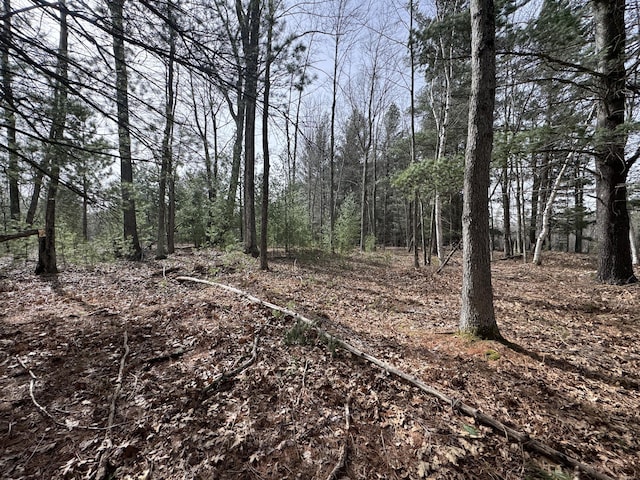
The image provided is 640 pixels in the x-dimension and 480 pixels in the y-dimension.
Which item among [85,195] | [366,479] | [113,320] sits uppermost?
[85,195]

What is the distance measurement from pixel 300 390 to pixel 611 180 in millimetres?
7819

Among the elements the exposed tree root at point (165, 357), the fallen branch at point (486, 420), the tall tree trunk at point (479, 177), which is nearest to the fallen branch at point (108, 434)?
the exposed tree root at point (165, 357)

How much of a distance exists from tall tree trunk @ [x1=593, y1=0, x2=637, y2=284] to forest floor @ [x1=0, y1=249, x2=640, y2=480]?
1.00 meters

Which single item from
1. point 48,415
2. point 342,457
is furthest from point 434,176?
point 48,415

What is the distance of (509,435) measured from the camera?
2029 mm

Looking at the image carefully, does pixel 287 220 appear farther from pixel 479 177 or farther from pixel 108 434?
pixel 108 434

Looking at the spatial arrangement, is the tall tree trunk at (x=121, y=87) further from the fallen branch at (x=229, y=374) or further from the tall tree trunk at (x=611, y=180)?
the tall tree trunk at (x=611, y=180)

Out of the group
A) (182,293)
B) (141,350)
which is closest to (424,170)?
(182,293)

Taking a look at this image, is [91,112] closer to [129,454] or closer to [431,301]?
[129,454]

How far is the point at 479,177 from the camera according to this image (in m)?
3.38

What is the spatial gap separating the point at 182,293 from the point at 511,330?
6.46 m

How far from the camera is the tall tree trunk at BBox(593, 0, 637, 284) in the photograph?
4914 mm

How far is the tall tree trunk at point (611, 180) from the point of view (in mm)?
4914

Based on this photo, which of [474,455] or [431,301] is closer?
[474,455]
